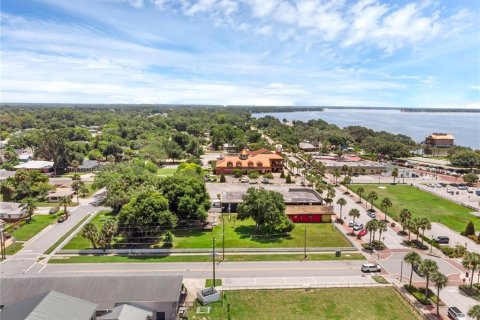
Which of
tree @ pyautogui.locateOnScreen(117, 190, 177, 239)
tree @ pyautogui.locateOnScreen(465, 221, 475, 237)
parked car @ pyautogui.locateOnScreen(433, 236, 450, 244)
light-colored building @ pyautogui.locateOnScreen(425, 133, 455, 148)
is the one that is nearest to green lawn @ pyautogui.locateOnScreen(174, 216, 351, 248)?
tree @ pyautogui.locateOnScreen(117, 190, 177, 239)

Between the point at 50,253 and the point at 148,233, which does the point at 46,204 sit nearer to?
the point at 50,253

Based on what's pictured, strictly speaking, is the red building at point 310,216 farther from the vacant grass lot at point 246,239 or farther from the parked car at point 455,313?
the parked car at point 455,313

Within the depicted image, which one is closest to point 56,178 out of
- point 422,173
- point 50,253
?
point 50,253

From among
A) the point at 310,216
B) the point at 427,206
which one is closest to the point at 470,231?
the point at 427,206

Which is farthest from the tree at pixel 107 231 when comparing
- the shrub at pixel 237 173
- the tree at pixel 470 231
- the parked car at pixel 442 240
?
the tree at pixel 470 231

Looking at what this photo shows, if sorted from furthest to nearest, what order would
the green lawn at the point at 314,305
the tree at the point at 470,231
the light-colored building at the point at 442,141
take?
the light-colored building at the point at 442,141 < the tree at the point at 470,231 < the green lawn at the point at 314,305

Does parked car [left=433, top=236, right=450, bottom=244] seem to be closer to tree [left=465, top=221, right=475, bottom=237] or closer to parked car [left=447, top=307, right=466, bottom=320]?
tree [left=465, top=221, right=475, bottom=237]
